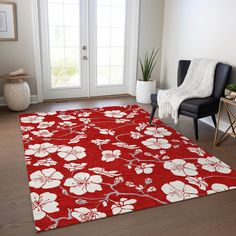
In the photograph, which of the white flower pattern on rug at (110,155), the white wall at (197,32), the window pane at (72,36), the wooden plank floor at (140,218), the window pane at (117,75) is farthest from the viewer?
the window pane at (117,75)

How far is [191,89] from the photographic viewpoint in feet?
12.5

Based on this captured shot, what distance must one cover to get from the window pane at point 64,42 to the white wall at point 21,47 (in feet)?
1.11

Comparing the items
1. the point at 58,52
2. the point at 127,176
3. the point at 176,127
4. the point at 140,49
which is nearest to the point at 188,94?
the point at 176,127

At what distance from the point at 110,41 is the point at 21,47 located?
58.8 inches

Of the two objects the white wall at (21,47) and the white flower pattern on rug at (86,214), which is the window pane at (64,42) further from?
the white flower pattern on rug at (86,214)

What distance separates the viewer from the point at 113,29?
4945 mm

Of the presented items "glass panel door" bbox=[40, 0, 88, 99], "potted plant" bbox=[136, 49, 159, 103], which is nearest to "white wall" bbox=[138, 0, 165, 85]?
"potted plant" bbox=[136, 49, 159, 103]

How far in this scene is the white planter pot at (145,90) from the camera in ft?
15.8

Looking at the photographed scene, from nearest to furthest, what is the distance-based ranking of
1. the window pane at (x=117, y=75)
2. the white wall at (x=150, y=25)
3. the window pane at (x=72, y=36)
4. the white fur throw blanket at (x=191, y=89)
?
the white fur throw blanket at (x=191, y=89)
the window pane at (x=72, y=36)
the white wall at (x=150, y=25)
the window pane at (x=117, y=75)

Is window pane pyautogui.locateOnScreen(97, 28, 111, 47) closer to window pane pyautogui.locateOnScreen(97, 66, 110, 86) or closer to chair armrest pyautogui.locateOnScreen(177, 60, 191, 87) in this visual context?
window pane pyautogui.locateOnScreen(97, 66, 110, 86)

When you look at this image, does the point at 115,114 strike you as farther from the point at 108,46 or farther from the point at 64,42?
the point at 64,42

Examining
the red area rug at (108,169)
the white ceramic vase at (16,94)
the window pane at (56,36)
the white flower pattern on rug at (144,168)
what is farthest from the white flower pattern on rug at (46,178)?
the window pane at (56,36)

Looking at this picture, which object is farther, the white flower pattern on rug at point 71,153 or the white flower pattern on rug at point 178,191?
the white flower pattern on rug at point 71,153

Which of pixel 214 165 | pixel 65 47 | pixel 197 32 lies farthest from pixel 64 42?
pixel 214 165
